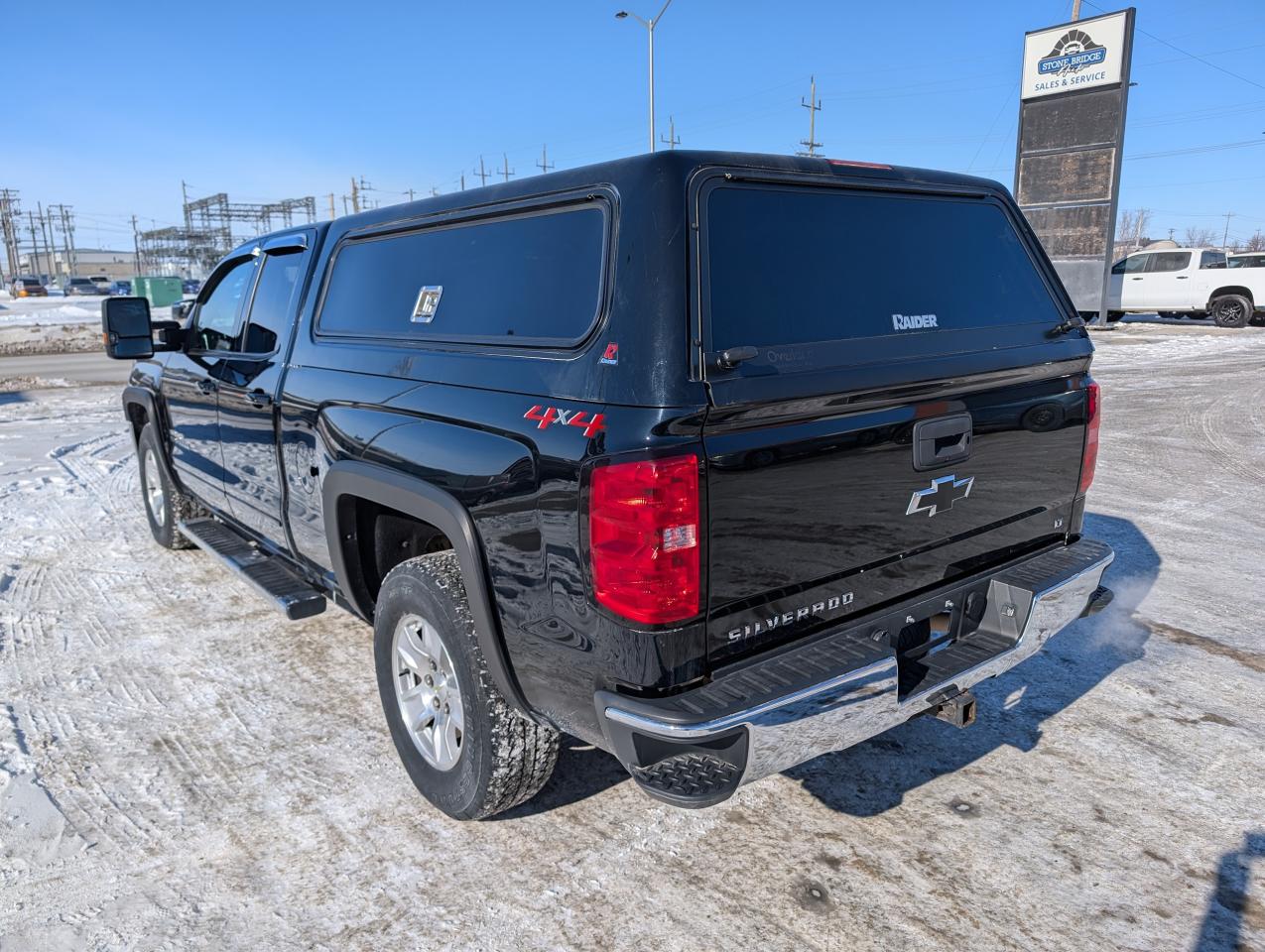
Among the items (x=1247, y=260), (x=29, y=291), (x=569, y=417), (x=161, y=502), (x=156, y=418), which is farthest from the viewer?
(x=29, y=291)

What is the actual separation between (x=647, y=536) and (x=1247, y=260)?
26.0 meters

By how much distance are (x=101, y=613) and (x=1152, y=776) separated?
5.04m

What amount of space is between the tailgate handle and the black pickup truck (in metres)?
0.01

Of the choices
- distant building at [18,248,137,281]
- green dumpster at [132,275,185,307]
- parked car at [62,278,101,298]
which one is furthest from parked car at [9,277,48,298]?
distant building at [18,248,137,281]

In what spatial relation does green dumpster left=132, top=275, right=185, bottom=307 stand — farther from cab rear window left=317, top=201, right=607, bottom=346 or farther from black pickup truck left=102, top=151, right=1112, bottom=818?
black pickup truck left=102, top=151, right=1112, bottom=818

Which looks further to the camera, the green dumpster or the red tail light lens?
the green dumpster

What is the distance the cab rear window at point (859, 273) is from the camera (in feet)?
8.18

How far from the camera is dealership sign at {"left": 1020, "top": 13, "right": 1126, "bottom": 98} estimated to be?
22.0 m

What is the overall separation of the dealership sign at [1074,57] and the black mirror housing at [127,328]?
23978 millimetres

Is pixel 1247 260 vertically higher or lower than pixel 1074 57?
lower

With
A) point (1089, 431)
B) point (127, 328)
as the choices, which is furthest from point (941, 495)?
point (127, 328)

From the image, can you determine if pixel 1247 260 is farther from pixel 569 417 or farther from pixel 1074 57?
pixel 569 417

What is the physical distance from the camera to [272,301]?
432 centimetres

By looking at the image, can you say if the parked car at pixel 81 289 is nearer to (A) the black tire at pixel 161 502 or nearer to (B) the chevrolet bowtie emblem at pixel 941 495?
(A) the black tire at pixel 161 502
